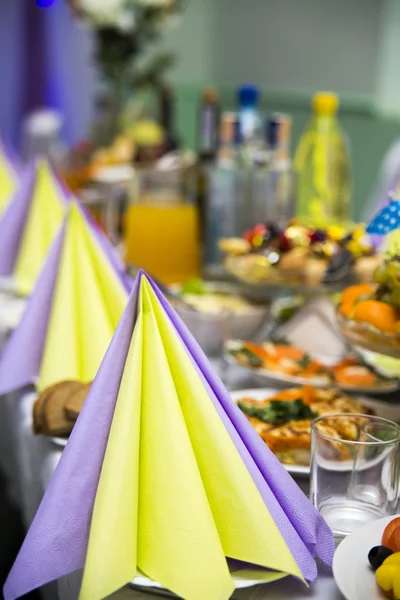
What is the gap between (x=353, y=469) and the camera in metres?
0.68

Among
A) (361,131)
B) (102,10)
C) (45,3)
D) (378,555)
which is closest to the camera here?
(378,555)

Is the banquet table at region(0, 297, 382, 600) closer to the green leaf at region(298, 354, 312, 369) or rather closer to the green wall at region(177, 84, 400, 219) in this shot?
the green leaf at region(298, 354, 312, 369)

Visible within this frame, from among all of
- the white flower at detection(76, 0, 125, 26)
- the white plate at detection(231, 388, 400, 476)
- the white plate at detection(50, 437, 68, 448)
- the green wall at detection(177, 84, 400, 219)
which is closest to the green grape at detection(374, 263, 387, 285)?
the white plate at detection(231, 388, 400, 476)

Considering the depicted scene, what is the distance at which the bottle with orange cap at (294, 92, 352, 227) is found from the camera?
5.31 feet

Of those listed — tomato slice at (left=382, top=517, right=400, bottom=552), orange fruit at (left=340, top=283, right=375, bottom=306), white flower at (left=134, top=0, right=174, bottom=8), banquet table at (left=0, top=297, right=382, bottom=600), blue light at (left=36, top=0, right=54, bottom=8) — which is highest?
blue light at (left=36, top=0, right=54, bottom=8)

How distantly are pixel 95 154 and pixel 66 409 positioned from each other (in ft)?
6.53

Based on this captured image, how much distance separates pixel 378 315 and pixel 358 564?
0.32 metres

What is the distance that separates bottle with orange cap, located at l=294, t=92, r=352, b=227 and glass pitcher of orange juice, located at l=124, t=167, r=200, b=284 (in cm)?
23

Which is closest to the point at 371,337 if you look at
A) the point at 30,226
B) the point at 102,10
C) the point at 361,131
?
the point at 30,226

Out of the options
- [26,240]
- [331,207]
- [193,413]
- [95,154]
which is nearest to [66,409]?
[193,413]

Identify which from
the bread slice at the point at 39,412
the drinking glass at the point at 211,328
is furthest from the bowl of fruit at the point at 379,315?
the bread slice at the point at 39,412

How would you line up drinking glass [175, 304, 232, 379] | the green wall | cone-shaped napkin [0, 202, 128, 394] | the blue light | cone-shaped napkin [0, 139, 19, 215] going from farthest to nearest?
the blue light, the green wall, cone-shaped napkin [0, 139, 19, 215], drinking glass [175, 304, 232, 379], cone-shaped napkin [0, 202, 128, 394]

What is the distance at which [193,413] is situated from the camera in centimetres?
65

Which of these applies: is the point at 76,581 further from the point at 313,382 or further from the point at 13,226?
the point at 13,226
